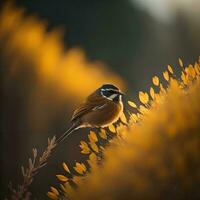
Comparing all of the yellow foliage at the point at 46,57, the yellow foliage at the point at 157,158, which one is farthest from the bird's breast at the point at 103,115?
the yellow foliage at the point at 157,158

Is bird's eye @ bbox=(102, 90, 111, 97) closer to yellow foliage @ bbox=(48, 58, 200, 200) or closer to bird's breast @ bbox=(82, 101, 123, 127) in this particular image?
bird's breast @ bbox=(82, 101, 123, 127)

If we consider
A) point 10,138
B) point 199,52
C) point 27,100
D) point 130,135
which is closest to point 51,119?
point 27,100

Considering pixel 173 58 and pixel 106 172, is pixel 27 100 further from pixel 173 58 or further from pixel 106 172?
pixel 106 172

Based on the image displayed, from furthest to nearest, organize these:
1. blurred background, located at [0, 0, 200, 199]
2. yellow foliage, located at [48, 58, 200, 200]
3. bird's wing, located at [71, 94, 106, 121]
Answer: blurred background, located at [0, 0, 200, 199]
bird's wing, located at [71, 94, 106, 121]
yellow foliage, located at [48, 58, 200, 200]

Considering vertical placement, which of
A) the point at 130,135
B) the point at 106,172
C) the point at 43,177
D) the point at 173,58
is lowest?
the point at 43,177

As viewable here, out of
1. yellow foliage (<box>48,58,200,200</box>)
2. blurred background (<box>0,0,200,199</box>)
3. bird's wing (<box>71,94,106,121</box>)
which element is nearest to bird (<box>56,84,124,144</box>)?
bird's wing (<box>71,94,106,121</box>)

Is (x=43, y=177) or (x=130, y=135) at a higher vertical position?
(x=130, y=135)

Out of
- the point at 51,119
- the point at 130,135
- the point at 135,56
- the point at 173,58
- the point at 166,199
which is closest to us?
the point at 166,199
